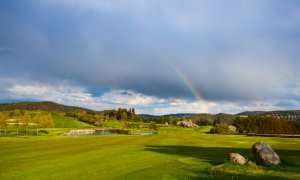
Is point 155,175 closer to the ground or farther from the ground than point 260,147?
closer to the ground

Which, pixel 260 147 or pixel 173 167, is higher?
pixel 260 147

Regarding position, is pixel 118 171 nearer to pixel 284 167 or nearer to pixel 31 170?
pixel 31 170

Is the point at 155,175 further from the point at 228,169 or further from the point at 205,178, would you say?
the point at 228,169

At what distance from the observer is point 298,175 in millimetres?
27656

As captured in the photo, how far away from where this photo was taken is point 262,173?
29000mm

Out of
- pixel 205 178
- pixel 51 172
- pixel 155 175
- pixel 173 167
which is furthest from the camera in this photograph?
pixel 173 167

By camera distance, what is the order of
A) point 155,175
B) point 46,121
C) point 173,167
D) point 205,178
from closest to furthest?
point 205,178 < point 155,175 < point 173,167 < point 46,121

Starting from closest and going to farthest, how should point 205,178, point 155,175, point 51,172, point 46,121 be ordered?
point 205,178
point 155,175
point 51,172
point 46,121

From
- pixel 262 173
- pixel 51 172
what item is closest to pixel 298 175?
pixel 262 173

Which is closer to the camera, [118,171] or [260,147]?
[118,171]

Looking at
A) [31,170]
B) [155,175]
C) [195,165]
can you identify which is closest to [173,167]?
[195,165]

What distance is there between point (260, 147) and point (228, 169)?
246 inches

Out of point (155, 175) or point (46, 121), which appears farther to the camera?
point (46, 121)

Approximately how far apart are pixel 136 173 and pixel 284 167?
52.4 feet
